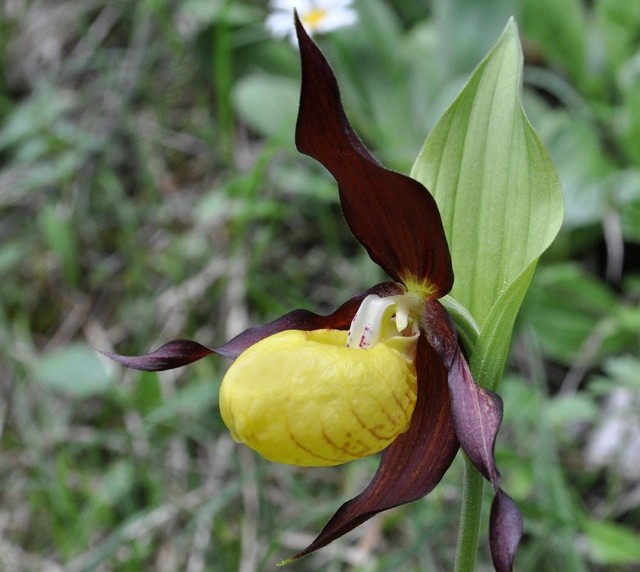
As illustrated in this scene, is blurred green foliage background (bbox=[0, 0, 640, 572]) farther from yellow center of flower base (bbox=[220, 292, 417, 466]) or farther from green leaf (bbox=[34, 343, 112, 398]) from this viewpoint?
yellow center of flower base (bbox=[220, 292, 417, 466])

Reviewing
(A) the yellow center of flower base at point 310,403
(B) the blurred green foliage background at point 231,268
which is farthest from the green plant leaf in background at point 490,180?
(B) the blurred green foliage background at point 231,268

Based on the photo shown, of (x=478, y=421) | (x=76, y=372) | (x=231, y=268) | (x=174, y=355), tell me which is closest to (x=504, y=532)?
(x=478, y=421)

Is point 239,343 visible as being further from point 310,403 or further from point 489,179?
point 489,179

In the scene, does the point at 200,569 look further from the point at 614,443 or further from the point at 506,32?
the point at 506,32

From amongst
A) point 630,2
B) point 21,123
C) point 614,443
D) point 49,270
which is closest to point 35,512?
point 49,270

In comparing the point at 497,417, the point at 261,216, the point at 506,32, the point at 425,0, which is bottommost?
the point at 261,216
